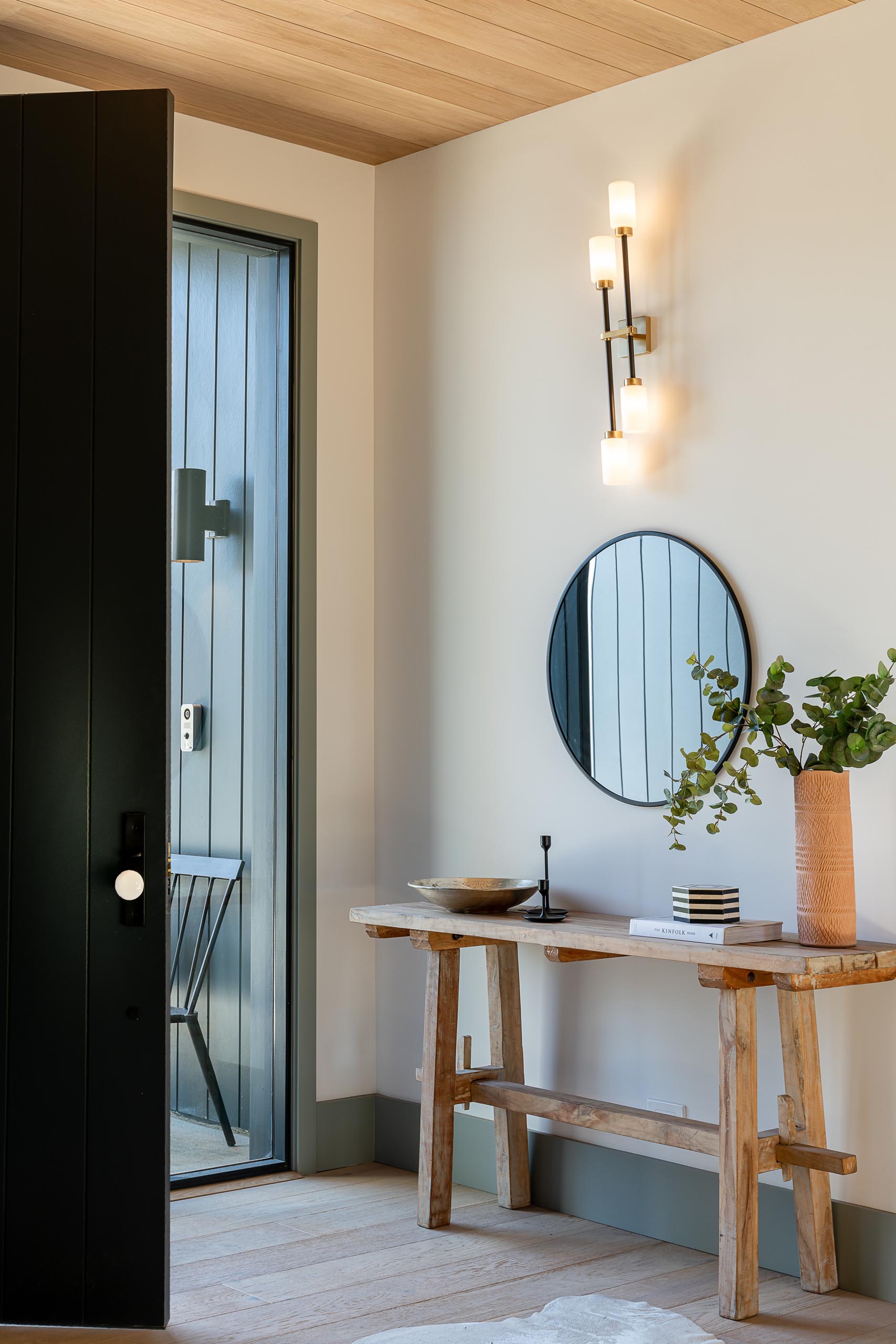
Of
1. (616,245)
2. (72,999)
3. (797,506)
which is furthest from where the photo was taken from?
(616,245)

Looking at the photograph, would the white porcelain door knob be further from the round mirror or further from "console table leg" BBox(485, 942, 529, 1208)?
the round mirror

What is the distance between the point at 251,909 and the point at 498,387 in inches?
66.3

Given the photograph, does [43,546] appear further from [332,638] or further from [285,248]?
[285,248]

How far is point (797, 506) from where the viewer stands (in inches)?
133

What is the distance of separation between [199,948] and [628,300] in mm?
2166

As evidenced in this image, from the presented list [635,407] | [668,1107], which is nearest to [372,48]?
[635,407]

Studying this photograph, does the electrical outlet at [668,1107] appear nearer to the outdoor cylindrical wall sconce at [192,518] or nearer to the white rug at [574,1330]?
the white rug at [574,1330]

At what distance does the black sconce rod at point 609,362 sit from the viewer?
12.3 feet

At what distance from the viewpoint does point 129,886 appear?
9.73 feet

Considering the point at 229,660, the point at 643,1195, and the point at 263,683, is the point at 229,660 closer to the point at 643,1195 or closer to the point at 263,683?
the point at 263,683

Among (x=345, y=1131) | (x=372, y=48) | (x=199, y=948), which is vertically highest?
(x=372, y=48)

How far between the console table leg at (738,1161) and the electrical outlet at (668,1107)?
0.50 m

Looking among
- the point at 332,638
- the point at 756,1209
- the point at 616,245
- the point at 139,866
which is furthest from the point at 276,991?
the point at 616,245

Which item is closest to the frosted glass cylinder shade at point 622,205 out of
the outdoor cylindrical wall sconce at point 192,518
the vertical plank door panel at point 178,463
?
the vertical plank door panel at point 178,463
